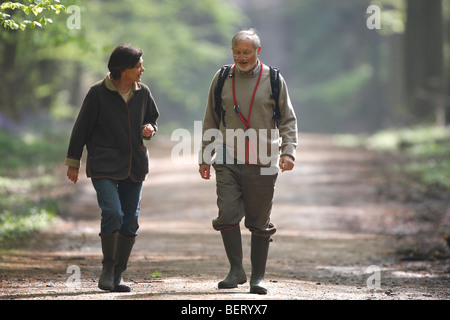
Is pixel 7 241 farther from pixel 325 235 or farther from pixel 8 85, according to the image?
pixel 8 85

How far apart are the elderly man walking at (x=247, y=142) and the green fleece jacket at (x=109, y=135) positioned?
59cm

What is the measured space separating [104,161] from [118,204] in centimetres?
37

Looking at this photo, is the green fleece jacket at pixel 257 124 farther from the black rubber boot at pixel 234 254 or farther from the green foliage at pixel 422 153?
the green foliage at pixel 422 153

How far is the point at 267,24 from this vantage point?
69875mm

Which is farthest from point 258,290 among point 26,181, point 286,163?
point 26,181

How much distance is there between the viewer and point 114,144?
602 cm

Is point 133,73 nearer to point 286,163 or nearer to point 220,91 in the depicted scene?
point 220,91

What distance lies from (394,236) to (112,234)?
6021mm

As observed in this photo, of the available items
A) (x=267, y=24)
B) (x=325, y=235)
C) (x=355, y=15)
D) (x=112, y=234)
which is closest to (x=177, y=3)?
(x=355, y=15)

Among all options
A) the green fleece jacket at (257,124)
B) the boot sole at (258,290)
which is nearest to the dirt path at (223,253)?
the boot sole at (258,290)

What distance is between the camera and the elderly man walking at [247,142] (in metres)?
5.99

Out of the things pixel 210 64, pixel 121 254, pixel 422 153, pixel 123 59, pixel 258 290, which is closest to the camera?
pixel 258 290

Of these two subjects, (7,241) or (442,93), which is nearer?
(7,241)

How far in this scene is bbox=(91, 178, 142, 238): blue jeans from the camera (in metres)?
5.89
